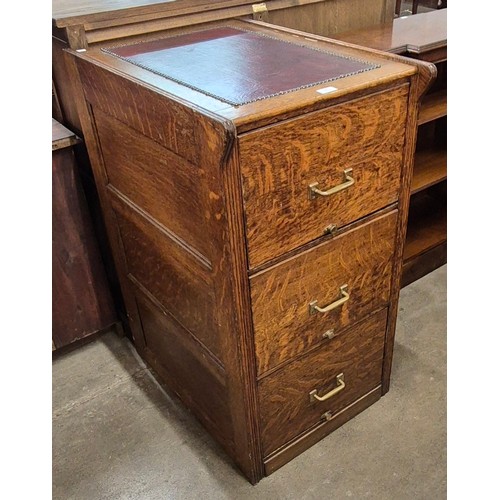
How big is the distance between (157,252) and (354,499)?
0.76 m

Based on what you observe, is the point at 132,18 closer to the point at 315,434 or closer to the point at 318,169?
the point at 318,169

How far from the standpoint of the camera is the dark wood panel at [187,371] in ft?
4.19

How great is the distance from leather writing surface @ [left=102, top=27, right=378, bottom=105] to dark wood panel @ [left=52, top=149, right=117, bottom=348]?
0.42 meters

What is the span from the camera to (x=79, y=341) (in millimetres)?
1754

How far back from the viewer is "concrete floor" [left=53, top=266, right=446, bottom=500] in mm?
1317

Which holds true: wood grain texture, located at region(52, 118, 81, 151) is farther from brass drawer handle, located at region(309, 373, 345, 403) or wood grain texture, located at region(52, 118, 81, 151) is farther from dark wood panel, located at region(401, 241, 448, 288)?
dark wood panel, located at region(401, 241, 448, 288)

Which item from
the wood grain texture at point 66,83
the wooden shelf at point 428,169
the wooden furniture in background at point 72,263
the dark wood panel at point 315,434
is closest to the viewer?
the wood grain texture at point 66,83

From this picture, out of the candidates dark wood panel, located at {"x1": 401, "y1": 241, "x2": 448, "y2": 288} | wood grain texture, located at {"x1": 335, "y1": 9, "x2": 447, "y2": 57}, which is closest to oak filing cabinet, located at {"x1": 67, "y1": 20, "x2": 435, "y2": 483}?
wood grain texture, located at {"x1": 335, "y1": 9, "x2": 447, "y2": 57}

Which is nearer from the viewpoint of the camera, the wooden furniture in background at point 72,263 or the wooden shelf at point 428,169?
the wooden furniture in background at point 72,263

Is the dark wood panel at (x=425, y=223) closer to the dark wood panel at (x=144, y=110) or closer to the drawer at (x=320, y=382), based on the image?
the drawer at (x=320, y=382)

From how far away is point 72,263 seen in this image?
1.58 metres

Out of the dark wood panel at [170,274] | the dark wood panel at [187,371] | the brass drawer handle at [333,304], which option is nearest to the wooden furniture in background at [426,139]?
the brass drawer handle at [333,304]

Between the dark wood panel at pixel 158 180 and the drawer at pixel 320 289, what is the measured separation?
164 millimetres

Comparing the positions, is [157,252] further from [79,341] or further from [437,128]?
[437,128]
